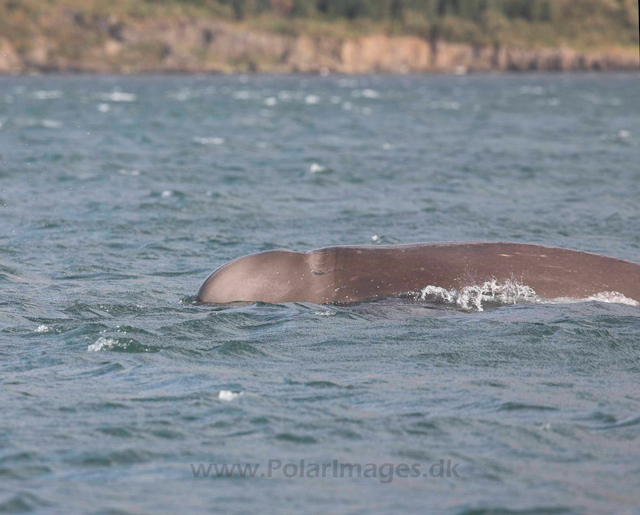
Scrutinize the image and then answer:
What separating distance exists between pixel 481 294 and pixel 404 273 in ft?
2.30

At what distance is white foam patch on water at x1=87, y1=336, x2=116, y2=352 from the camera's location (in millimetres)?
8398

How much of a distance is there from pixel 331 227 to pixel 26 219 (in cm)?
438

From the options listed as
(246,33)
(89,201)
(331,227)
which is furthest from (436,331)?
(246,33)

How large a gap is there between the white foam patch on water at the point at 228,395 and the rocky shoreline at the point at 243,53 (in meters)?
115

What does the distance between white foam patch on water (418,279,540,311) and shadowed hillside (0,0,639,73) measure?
11368 centimetres

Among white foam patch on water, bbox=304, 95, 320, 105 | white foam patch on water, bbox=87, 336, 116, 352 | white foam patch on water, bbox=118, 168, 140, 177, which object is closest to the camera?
white foam patch on water, bbox=87, 336, 116, 352

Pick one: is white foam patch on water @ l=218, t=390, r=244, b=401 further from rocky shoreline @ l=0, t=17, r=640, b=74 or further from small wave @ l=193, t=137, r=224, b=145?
rocky shoreline @ l=0, t=17, r=640, b=74

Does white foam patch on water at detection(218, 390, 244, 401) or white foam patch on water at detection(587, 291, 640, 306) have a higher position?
white foam patch on water at detection(587, 291, 640, 306)

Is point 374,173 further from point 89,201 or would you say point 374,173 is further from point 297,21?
point 297,21

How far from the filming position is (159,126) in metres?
37.3

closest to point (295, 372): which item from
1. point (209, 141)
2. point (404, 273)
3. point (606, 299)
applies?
point (404, 273)

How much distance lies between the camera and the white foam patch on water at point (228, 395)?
7128mm

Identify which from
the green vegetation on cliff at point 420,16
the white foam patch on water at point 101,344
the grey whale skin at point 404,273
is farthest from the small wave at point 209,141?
the green vegetation on cliff at point 420,16

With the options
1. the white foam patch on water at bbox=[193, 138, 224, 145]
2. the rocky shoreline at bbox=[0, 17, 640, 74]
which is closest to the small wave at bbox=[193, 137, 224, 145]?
the white foam patch on water at bbox=[193, 138, 224, 145]
